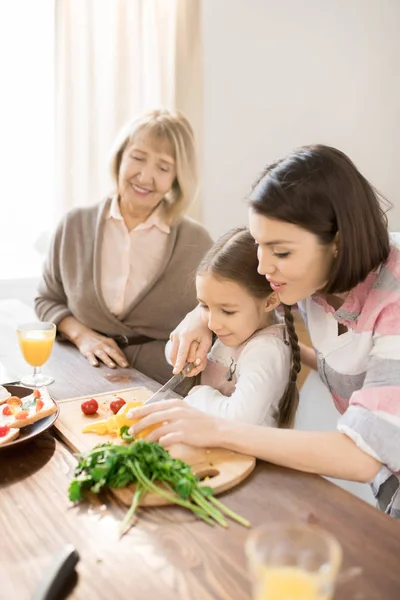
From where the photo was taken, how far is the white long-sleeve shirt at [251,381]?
1.33 m

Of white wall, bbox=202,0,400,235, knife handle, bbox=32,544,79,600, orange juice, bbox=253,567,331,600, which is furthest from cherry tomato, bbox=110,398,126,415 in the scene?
white wall, bbox=202,0,400,235

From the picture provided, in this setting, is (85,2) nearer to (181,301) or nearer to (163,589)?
(181,301)

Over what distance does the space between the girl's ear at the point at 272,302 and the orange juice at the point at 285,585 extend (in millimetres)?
962

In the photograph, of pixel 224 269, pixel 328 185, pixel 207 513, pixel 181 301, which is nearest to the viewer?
pixel 207 513

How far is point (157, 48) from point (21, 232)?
1164 mm

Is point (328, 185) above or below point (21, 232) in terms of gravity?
above

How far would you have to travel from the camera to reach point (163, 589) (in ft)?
2.59

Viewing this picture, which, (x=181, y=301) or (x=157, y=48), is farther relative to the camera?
(x=157, y=48)

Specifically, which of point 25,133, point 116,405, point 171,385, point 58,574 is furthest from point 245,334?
point 25,133

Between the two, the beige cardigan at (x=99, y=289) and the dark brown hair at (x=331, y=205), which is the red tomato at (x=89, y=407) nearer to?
the dark brown hair at (x=331, y=205)

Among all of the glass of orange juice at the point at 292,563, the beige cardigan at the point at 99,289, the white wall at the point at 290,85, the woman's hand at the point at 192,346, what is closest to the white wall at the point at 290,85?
the white wall at the point at 290,85

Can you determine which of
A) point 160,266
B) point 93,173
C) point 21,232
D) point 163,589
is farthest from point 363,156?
point 163,589

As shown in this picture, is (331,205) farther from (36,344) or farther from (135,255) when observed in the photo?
(135,255)

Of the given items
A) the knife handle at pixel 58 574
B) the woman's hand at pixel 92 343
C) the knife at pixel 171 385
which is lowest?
the woman's hand at pixel 92 343
